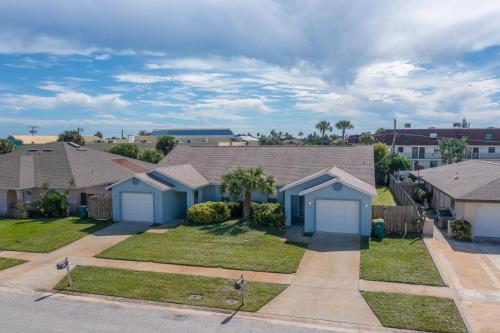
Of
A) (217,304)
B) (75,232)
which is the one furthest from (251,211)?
(217,304)

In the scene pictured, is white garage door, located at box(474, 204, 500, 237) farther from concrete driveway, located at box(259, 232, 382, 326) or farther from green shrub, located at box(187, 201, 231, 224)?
green shrub, located at box(187, 201, 231, 224)

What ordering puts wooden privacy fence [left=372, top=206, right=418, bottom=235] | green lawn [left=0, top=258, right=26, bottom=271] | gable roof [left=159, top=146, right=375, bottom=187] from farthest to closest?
gable roof [left=159, top=146, right=375, bottom=187] → wooden privacy fence [left=372, top=206, right=418, bottom=235] → green lawn [left=0, top=258, right=26, bottom=271]

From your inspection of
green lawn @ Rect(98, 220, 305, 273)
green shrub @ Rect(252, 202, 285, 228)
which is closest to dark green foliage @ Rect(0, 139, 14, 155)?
green lawn @ Rect(98, 220, 305, 273)

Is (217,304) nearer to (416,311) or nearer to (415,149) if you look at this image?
(416,311)

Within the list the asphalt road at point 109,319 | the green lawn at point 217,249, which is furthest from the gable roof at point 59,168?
the asphalt road at point 109,319

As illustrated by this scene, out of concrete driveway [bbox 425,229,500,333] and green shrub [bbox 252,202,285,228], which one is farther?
green shrub [bbox 252,202,285,228]

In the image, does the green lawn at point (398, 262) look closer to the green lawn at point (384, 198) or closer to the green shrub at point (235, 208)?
the green shrub at point (235, 208)
